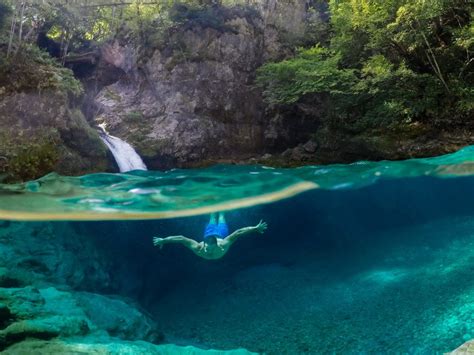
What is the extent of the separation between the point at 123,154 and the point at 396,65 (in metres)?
13.5

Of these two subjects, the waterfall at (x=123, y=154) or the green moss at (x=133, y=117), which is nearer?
the waterfall at (x=123, y=154)

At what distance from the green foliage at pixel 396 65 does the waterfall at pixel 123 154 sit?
736cm

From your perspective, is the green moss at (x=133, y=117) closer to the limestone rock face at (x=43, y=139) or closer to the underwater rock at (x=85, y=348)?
the limestone rock face at (x=43, y=139)

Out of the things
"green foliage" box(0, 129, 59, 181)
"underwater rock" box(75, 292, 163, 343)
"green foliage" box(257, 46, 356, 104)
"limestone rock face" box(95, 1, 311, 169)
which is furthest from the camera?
"limestone rock face" box(95, 1, 311, 169)

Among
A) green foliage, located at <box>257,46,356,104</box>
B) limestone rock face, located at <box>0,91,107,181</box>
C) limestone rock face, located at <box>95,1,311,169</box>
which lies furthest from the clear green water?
limestone rock face, located at <box>95,1,311,169</box>

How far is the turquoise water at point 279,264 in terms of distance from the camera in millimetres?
9250

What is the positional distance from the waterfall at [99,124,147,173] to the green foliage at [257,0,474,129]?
24.1ft

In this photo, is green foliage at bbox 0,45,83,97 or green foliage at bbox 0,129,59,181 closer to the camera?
green foliage at bbox 0,129,59,181

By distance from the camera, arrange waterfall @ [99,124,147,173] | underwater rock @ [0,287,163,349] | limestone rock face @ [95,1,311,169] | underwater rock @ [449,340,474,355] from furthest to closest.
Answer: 1. limestone rock face @ [95,1,311,169]
2. waterfall @ [99,124,147,173]
3. underwater rock @ [449,340,474,355]
4. underwater rock @ [0,287,163,349]

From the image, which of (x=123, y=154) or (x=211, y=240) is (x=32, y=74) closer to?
(x=123, y=154)

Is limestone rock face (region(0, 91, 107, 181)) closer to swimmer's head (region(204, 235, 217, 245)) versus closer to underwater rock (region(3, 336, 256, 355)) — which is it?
swimmer's head (region(204, 235, 217, 245))

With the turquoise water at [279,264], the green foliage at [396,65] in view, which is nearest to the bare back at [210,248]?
the turquoise water at [279,264]

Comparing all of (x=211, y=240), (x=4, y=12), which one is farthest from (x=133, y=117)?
(x=211, y=240)

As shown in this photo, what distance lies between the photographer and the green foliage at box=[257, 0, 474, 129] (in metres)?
15.5
